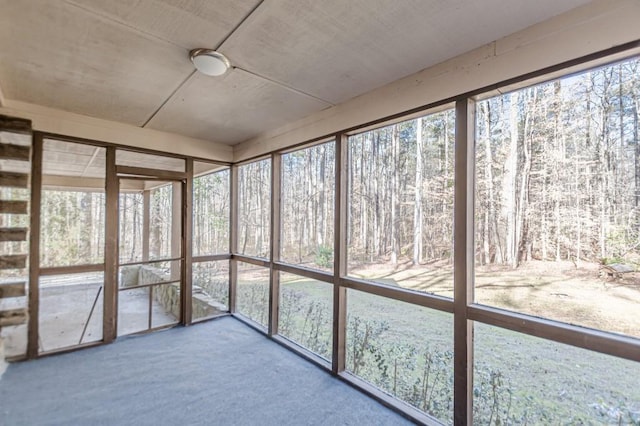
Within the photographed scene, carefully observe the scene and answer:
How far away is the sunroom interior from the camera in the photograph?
1.53 m

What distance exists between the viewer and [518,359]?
180 centimetres

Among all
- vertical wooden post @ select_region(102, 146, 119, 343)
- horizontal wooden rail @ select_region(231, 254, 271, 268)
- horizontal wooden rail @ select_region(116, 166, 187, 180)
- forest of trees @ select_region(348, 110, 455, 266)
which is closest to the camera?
forest of trees @ select_region(348, 110, 455, 266)

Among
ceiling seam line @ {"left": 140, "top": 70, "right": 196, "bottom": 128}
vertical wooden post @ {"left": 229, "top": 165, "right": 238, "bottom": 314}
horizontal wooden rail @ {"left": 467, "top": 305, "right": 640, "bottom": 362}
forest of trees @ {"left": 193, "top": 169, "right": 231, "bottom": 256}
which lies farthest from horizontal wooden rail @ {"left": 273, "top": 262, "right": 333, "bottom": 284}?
ceiling seam line @ {"left": 140, "top": 70, "right": 196, "bottom": 128}

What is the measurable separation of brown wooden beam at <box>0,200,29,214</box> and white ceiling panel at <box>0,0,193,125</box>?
3.24 feet

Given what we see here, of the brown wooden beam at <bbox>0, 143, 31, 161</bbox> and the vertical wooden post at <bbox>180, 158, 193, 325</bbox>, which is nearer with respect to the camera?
the brown wooden beam at <bbox>0, 143, 31, 161</bbox>

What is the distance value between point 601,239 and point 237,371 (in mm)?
2898

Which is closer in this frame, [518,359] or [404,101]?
[518,359]

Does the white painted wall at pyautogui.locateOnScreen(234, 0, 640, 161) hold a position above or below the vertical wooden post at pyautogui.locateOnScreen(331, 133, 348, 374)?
above

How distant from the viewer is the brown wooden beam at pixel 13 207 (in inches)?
108

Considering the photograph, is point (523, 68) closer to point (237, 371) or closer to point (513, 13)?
point (513, 13)

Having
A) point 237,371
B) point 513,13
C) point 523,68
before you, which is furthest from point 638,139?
point 237,371

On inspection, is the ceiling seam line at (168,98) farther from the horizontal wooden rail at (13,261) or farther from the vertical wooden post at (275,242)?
the horizontal wooden rail at (13,261)

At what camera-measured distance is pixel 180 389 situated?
2445 mm

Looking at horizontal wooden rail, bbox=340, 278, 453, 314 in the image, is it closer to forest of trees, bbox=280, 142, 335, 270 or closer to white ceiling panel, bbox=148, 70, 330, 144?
forest of trees, bbox=280, 142, 335, 270
